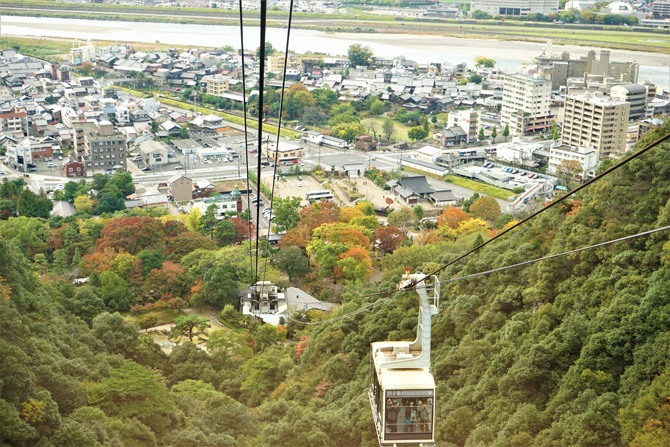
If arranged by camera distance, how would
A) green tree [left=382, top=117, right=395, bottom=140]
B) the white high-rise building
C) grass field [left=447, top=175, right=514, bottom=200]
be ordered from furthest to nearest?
the white high-rise building
green tree [left=382, top=117, right=395, bottom=140]
grass field [left=447, top=175, right=514, bottom=200]

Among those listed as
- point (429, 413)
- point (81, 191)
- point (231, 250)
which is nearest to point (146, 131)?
point (81, 191)

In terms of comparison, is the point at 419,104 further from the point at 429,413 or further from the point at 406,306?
the point at 429,413

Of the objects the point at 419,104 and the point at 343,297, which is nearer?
the point at 343,297

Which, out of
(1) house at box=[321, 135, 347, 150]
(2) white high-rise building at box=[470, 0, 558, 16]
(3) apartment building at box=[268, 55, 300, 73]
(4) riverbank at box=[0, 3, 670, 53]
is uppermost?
(2) white high-rise building at box=[470, 0, 558, 16]

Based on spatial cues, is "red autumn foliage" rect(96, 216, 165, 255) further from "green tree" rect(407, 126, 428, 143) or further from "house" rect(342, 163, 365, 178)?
"green tree" rect(407, 126, 428, 143)

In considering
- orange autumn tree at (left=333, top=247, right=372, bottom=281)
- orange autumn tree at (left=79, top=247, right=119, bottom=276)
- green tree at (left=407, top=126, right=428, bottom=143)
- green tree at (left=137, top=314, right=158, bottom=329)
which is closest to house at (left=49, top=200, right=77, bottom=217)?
orange autumn tree at (left=79, top=247, right=119, bottom=276)

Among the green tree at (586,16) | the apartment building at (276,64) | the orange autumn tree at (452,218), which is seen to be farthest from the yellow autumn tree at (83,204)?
the green tree at (586,16)

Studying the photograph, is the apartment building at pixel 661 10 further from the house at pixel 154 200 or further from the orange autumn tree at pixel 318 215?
the house at pixel 154 200
